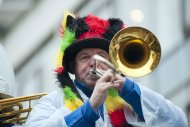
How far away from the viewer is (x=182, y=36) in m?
9.69

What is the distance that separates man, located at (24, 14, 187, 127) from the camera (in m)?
5.94

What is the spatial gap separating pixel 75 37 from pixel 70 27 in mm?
93

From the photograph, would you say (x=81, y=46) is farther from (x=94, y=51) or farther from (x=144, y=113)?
(x=144, y=113)

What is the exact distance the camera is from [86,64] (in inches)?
243

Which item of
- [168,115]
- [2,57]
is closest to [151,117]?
[168,115]

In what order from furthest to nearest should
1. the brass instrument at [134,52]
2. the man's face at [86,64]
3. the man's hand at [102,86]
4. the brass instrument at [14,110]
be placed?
the brass instrument at [14,110], the man's face at [86,64], the brass instrument at [134,52], the man's hand at [102,86]

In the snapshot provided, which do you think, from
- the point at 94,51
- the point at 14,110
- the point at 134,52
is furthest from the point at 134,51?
the point at 14,110

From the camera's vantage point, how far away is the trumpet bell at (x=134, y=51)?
599 centimetres

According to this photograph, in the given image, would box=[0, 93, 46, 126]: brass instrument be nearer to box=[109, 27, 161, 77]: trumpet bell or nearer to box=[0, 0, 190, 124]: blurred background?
box=[109, 27, 161, 77]: trumpet bell

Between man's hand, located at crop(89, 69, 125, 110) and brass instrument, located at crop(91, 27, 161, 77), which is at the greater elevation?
brass instrument, located at crop(91, 27, 161, 77)

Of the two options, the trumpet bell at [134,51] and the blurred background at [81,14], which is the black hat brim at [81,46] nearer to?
the trumpet bell at [134,51]

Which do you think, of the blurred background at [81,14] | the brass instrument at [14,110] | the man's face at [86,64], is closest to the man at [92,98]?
the man's face at [86,64]

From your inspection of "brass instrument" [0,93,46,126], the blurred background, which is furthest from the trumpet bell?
the blurred background

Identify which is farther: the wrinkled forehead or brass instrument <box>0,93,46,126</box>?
A: brass instrument <box>0,93,46,126</box>
